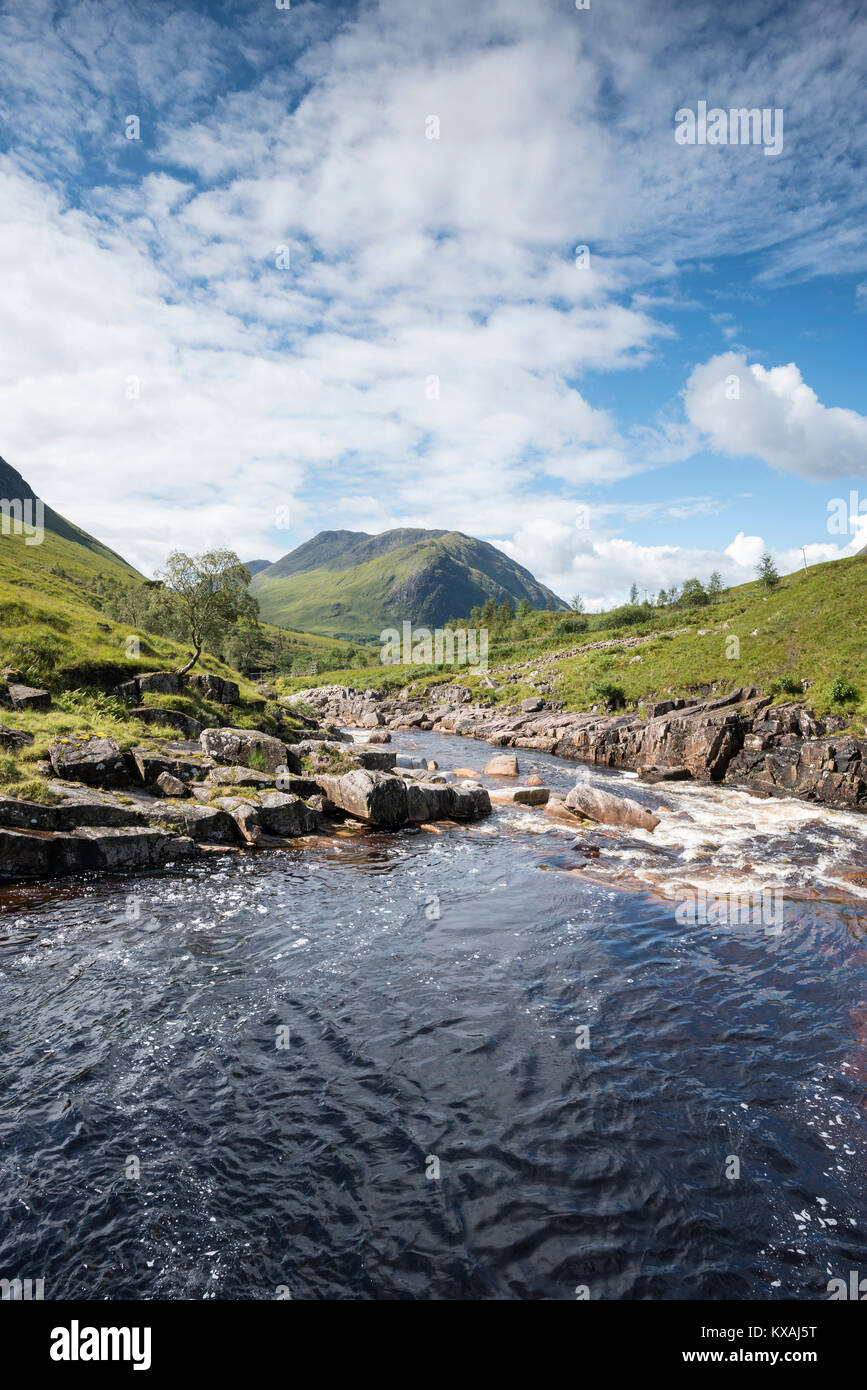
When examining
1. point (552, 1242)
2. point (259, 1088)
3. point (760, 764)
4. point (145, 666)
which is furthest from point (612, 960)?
point (145, 666)

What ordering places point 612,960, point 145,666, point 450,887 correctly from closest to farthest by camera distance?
point 612,960 < point 450,887 < point 145,666

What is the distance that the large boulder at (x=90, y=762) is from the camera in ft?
71.8

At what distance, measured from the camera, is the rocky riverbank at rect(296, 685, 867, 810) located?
34438 millimetres

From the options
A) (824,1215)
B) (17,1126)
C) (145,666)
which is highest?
(145,666)

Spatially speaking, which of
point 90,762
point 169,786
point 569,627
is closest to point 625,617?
point 569,627

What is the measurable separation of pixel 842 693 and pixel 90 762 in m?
45.6

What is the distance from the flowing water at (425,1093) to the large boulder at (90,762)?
563cm

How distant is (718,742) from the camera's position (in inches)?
1620

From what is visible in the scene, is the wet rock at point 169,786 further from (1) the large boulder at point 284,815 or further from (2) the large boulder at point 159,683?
(2) the large boulder at point 159,683

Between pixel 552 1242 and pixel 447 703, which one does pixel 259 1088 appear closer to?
pixel 552 1242

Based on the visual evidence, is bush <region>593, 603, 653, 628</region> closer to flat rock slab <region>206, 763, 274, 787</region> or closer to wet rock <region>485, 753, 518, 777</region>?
wet rock <region>485, 753, 518, 777</region>

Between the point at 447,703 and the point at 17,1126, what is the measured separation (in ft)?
280

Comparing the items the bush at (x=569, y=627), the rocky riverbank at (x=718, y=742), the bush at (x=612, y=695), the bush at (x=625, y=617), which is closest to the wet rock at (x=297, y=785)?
the rocky riverbank at (x=718, y=742)

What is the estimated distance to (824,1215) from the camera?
768 cm
